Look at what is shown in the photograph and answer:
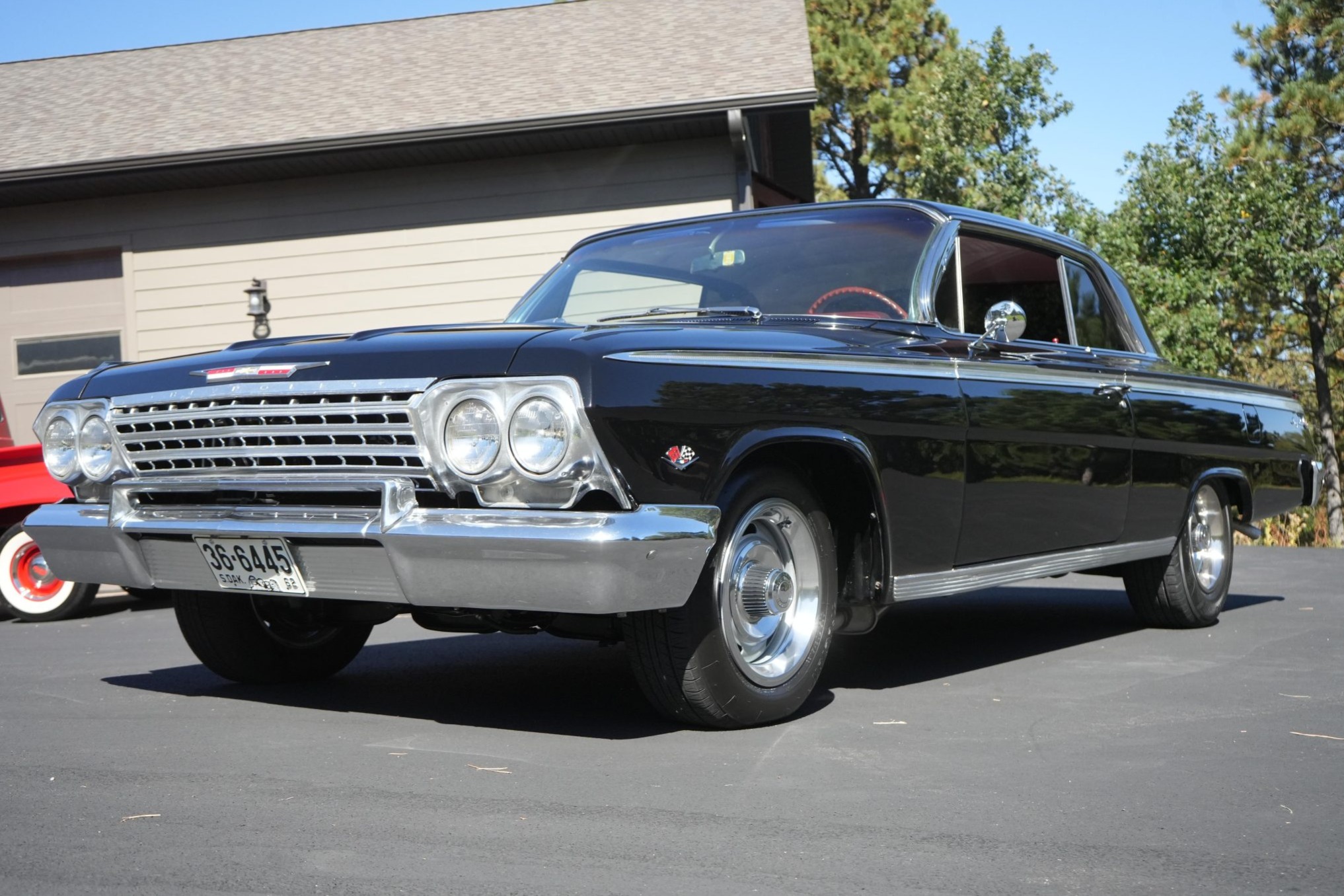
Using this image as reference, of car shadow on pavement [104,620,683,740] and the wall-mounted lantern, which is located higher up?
the wall-mounted lantern

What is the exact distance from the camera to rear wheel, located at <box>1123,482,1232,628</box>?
22.3ft

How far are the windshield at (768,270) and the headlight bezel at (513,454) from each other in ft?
4.14

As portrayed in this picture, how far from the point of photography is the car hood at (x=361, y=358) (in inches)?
156

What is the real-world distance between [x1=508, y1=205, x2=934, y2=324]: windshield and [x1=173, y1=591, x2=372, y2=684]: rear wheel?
4.63 feet

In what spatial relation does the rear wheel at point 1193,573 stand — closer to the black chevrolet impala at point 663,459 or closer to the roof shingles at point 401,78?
the black chevrolet impala at point 663,459

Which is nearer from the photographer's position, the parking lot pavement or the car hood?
the parking lot pavement

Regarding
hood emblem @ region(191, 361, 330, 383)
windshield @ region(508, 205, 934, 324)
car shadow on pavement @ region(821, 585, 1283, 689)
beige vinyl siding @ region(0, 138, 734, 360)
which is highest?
beige vinyl siding @ region(0, 138, 734, 360)

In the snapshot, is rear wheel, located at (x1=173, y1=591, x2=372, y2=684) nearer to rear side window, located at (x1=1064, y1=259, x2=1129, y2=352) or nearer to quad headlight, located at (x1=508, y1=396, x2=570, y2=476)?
quad headlight, located at (x1=508, y1=396, x2=570, y2=476)

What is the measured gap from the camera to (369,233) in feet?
45.9

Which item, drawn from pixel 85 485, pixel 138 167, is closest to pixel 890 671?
pixel 85 485

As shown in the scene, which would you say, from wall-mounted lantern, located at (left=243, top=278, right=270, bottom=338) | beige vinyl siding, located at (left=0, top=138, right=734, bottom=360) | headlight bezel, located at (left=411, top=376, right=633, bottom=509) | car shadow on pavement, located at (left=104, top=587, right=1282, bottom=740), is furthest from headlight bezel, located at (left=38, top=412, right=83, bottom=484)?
wall-mounted lantern, located at (left=243, top=278, right=270, bottom=338)

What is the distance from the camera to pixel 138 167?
1364cm

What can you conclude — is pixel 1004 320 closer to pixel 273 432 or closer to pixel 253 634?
pixel 273 432

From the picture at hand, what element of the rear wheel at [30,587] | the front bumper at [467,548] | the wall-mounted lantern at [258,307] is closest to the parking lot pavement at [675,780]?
the front bumper at [467,548]
